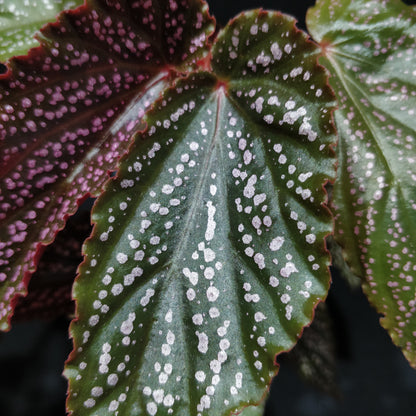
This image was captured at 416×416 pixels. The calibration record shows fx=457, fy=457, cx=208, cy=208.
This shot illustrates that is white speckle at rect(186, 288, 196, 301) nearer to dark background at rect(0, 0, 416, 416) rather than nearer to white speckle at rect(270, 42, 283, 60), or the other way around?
white speckle at rect(270, 42, 283, 60)

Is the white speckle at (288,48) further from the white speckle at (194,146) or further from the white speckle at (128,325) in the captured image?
the white speckle at (128,325)

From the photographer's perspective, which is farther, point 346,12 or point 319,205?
point 346,12

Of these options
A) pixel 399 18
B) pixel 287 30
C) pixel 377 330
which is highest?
pixel 399 18

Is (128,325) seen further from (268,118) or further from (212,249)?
(268,118)

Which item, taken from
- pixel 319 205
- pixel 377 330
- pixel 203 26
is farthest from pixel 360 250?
pixel 377 330

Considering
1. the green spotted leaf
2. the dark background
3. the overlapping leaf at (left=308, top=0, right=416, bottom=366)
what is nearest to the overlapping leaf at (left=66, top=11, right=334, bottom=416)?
the overlapping leaf at (left=308, top=0, right=416, bottom=366)

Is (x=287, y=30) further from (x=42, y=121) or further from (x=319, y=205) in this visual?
(x=42, y=121)
